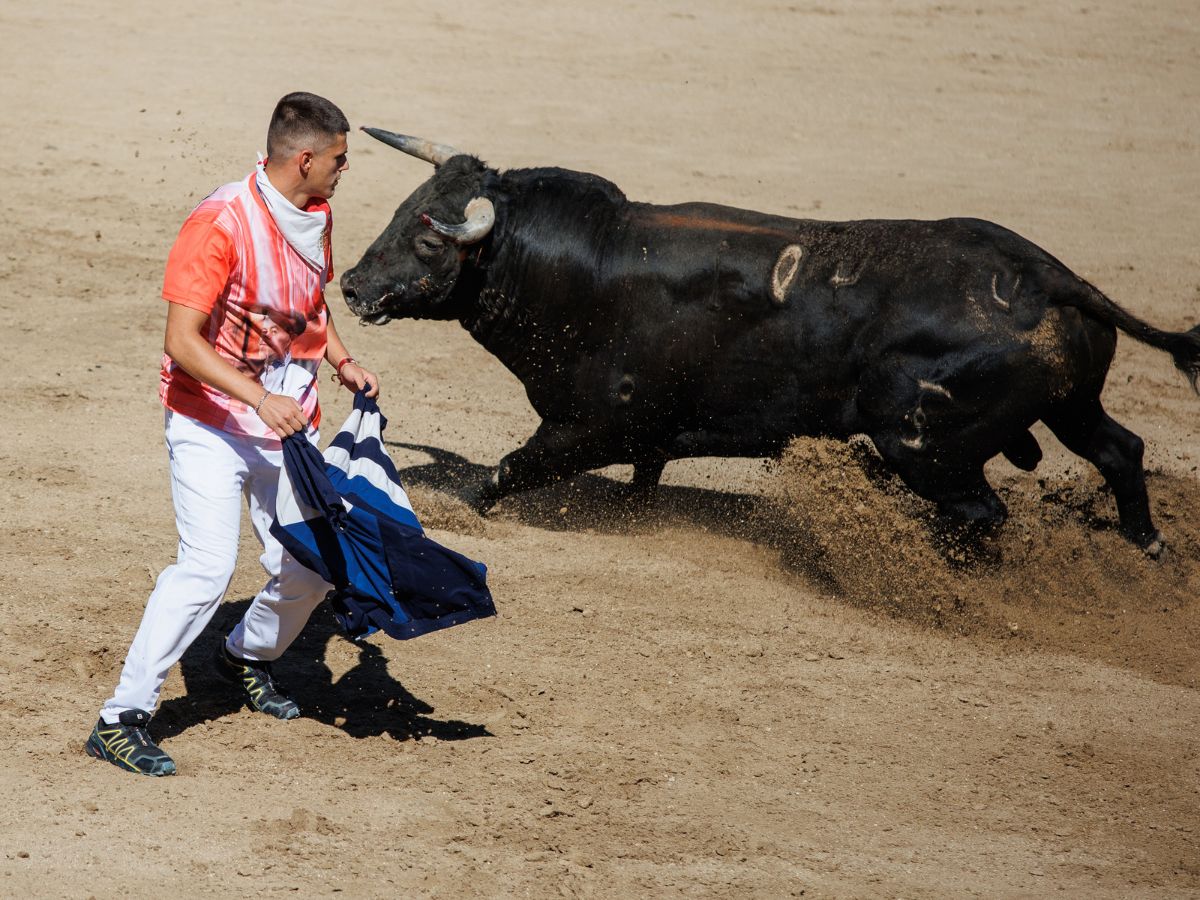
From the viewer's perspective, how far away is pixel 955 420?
21.8 feet

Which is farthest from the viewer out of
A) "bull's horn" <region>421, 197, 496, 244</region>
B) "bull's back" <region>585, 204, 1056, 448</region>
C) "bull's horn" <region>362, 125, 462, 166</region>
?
"bull's horn" <region>362, 125, 462, 166</region>

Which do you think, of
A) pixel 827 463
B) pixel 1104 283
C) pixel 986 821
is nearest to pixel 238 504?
pixel 986 821

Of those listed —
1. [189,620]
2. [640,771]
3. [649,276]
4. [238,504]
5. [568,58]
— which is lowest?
[640,771]

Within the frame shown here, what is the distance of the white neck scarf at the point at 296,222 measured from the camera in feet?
15.4

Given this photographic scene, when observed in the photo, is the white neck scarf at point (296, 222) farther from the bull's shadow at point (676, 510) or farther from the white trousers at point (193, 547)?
the bull's shadow at point (676, 510)

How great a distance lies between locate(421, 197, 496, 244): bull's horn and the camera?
7.11 meters

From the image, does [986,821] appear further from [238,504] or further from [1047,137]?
[1047,137]

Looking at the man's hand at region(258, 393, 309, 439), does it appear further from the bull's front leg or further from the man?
the bull's front leg

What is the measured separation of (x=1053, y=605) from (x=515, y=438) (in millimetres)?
3304

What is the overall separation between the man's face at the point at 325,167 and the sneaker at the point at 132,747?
5.85 feet

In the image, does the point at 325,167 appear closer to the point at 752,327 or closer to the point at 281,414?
the point at 281,414

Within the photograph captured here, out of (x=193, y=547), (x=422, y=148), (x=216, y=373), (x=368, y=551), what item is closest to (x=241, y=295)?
(x=216, y=373)

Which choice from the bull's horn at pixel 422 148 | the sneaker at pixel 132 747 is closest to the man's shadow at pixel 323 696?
the sneaker at pixel 132 747

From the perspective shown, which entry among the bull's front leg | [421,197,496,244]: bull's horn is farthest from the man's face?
the bull's front leg
